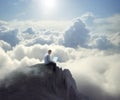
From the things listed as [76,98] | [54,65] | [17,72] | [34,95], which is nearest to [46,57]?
[54,65]

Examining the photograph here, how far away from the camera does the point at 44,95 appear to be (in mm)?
48219

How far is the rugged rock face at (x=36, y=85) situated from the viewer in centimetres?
4656

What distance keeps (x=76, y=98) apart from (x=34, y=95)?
18.5 metres

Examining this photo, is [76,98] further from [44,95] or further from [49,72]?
[44,95]

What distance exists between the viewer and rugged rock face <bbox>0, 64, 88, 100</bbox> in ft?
153

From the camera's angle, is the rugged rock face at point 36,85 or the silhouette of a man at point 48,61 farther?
the silhouette of a man at point 48,61

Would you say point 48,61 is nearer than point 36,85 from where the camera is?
No

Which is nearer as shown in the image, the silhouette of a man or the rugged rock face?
the rugged rock face

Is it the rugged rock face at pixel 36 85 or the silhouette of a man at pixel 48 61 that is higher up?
the silhouette of a man at pixel 48 61

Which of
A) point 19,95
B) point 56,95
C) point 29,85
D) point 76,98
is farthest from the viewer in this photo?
point 76,98

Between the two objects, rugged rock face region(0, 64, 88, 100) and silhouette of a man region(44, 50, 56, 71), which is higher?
silhouette of a man region(44, 50, 56, 71)

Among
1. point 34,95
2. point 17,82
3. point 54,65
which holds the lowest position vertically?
point 34,95

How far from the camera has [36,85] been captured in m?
50.1

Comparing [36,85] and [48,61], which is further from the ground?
[48,61]
